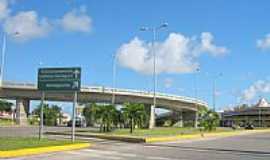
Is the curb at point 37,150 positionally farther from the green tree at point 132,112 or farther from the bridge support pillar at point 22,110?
the bridge support pillar at point 22,110

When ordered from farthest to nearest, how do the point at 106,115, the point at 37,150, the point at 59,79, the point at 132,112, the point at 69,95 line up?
1. the point at 69,95
2. the point at 132,112
3. the point at 106,115
4. the point at 59,79
5. the point at 37,150

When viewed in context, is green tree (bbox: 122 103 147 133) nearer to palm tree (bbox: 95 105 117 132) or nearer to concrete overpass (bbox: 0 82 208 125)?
palm tree (bbox: 95 105 117 132)

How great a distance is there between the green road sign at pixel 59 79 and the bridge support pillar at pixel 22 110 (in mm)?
62660

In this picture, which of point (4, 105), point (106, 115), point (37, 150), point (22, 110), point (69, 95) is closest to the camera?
point (37, 150)

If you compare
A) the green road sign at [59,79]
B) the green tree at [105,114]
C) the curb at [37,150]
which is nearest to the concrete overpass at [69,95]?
the green tree at [105,114]

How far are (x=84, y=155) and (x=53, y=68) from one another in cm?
910

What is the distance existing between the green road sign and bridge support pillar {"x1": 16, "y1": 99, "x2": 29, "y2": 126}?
6266 centimetres

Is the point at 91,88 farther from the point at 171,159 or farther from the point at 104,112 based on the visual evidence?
the point at 171,159

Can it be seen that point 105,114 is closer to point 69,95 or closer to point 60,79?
point 60,79

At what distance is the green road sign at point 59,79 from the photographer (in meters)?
29.0

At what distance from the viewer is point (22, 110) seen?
9269cm

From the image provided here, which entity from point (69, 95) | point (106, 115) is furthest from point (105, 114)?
point (69, 95)

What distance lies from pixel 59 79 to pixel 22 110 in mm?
65783

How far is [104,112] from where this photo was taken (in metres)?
46.5
